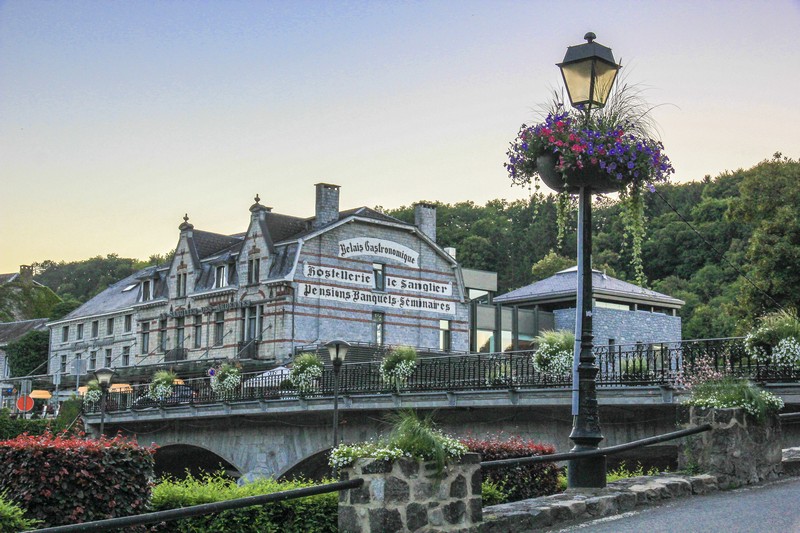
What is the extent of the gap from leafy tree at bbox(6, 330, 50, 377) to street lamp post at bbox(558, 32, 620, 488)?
6891 centimetres

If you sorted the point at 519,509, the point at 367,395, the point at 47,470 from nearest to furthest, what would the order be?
the point at 519,509
the point at 47,470
the point at 367,395

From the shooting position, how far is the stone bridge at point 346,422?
72.8ft

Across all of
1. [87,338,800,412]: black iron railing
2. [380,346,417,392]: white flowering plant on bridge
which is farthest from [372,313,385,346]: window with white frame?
[380,346,417,392]: white flowering plant on bridge

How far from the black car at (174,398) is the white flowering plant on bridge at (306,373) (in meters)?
7.18

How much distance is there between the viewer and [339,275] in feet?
167

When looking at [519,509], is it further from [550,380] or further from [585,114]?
[550,380]

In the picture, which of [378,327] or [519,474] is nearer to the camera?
[519,474]

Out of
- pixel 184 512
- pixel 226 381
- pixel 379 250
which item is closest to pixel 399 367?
pixel 226 381

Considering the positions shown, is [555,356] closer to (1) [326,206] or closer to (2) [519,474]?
(2) [519,474]

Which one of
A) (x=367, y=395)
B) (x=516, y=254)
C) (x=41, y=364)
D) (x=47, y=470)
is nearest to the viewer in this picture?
(x=47, y=470)

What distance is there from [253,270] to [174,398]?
452 inches

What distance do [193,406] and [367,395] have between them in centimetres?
1169

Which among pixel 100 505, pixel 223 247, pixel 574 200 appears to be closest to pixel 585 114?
pixel 574 200

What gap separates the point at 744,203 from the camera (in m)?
39.5
